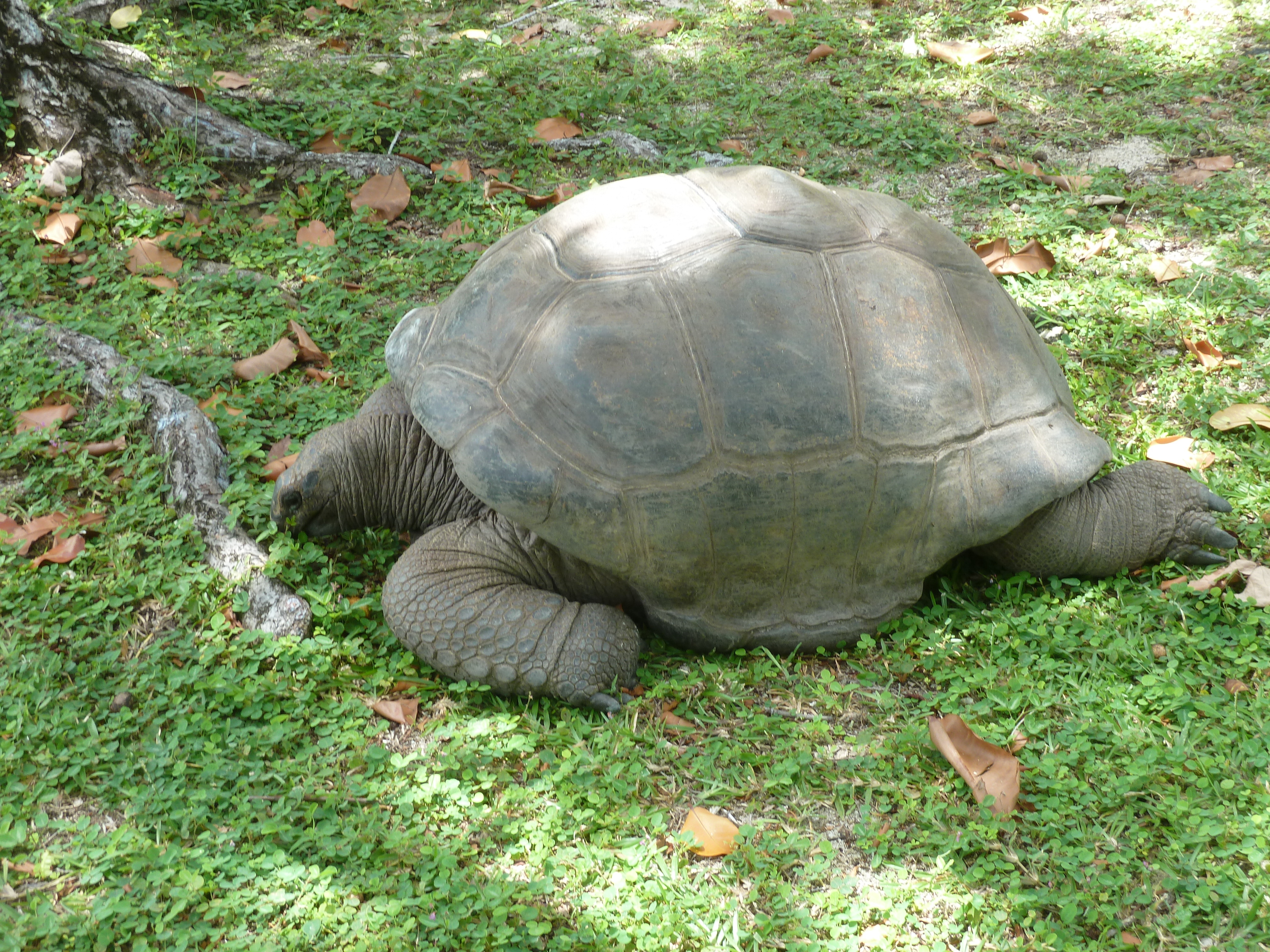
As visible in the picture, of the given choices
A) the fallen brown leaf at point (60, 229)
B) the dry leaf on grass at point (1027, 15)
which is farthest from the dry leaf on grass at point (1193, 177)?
the fallen brown leaf at point (60, 229)

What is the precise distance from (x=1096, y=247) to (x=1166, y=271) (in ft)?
1.05

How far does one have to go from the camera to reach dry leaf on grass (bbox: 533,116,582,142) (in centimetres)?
574

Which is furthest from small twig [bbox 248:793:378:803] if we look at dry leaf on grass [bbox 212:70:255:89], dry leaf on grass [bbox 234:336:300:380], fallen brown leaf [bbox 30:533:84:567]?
dry leaf on grass [bbox 212:70:255:89]

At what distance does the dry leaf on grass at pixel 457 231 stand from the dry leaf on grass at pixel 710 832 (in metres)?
3.16

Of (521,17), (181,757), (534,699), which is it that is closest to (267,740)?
(181,757)

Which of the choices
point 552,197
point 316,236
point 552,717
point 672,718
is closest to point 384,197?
point 316,236

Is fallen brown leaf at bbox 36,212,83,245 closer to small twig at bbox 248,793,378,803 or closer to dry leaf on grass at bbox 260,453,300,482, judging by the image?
dry leaf on grass at bbox 260,453,300,482

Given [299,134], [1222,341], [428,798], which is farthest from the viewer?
[299,134]

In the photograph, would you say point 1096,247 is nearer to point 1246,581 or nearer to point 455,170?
point 1246,581

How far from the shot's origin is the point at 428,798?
2629mm

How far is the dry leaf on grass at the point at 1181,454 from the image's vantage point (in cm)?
365

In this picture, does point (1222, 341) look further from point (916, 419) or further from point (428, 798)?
point (428, 798)

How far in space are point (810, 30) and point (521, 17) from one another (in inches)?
78.7

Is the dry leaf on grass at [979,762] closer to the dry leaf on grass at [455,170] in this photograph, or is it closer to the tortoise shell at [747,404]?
the tortoise shell at [747,404]
